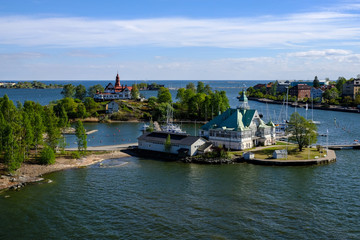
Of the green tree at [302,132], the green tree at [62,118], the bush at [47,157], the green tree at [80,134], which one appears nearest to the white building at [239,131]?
the green tree at [302,132]

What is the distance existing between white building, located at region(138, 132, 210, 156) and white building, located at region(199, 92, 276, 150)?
4.67 metres

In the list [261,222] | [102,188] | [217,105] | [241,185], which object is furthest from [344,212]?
[217,105]

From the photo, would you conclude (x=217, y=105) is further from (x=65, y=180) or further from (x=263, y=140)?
(x=65, y=180)

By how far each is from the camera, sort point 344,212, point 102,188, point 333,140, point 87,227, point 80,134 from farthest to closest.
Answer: point 333,140 → point 80,134 → point 102,188 → point 344,212 → point 87,227

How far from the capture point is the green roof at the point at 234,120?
71.8 meters

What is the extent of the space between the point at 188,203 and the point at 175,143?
26278 mm

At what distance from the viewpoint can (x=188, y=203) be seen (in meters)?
43.5

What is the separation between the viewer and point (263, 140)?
245 ft

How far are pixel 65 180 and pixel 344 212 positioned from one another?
131 ft

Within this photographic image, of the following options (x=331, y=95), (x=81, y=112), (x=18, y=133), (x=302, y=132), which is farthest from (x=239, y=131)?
(x=331, y=95)

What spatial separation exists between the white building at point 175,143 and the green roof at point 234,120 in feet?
22.1

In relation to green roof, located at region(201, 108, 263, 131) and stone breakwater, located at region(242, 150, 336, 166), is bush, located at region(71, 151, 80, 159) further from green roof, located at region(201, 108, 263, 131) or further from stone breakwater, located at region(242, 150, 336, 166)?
stone breakwater, located at region(242, 150, 336, 166)

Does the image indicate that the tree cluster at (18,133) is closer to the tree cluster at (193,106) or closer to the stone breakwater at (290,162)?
the stone breakwater at (290,162)

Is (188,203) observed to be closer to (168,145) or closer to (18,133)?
(168,145)
